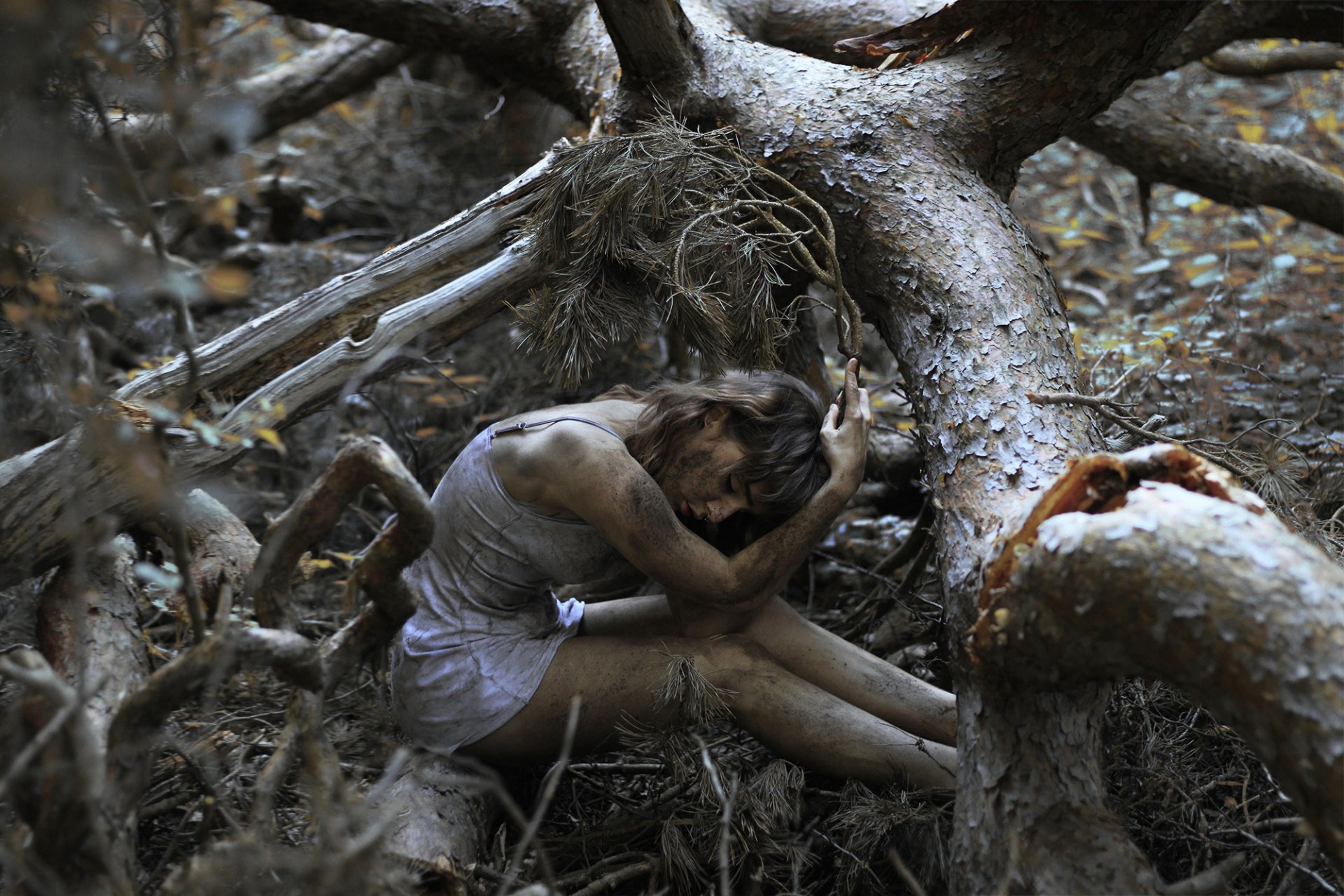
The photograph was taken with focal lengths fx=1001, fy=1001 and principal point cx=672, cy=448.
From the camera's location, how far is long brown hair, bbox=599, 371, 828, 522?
2.52m

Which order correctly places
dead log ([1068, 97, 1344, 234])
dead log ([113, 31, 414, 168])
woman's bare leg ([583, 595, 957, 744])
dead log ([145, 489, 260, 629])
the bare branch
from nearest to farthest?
1. the bare branch
2. woman's bare leg ([583, 595, 957, 744])
3. dead log ([145, 489, 260, 629])
4. dead log ([1068, 97, 1344, 234])
5. dead log ([113, 31, 414, 168])

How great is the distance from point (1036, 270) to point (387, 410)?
9.32 ft

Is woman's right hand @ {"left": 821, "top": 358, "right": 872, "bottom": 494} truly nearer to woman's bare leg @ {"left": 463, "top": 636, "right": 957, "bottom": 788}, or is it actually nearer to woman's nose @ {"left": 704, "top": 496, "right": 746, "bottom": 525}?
woman's nose @ {"left": 704, "top": 496, "right": 746, "bottom": 525}

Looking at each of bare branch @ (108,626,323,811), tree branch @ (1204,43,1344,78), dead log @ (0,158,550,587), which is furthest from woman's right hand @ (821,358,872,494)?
tree branch @ (1204,43,1344,78)

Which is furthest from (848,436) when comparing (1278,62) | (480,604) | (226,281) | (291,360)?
(1278,62)

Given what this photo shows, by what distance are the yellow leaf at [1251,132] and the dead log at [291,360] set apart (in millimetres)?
4683

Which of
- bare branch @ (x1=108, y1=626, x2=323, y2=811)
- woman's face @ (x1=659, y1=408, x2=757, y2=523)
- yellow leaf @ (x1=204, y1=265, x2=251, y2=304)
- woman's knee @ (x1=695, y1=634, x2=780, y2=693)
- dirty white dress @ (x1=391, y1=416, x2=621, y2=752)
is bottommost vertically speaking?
woman's knee @ (x1=695, y1=634, x2=780, y2=693)

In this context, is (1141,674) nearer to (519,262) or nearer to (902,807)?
(902,807)

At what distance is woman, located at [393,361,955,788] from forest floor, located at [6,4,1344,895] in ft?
0.50

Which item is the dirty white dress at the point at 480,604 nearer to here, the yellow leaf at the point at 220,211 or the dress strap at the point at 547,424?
the dress strap at the point at 547,424

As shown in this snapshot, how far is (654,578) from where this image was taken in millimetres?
2484

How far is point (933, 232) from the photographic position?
2.72 metres

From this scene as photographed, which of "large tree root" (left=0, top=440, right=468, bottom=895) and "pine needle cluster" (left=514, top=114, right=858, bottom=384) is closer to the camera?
"large tree root" (left=0, top=440, right=468, bottom=895)

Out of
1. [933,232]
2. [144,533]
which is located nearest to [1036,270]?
[933,232]
